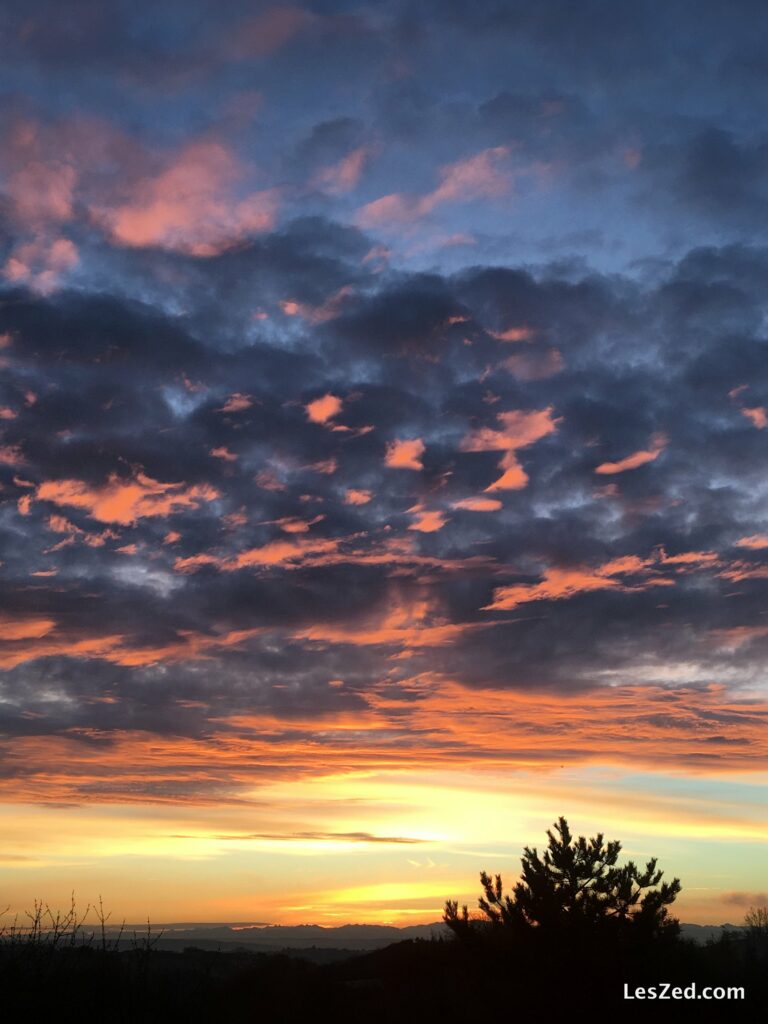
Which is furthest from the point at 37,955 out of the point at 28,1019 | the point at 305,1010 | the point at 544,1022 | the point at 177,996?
the point at 544,1022

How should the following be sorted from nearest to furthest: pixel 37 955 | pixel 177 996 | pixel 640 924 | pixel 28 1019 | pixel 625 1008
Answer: pixel 28 1019 < pixel 37 955 < pixel 177 996 < pixel 625 1008 < pixel 640 924

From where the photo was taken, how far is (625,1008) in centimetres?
2383

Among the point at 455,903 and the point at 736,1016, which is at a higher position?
the point at 455,903

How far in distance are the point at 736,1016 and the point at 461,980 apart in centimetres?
763

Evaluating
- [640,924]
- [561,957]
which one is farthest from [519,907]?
[640,924]

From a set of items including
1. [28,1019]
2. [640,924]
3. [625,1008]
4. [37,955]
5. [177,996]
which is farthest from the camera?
[640,924]

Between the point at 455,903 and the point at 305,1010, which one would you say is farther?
the point at 455,903

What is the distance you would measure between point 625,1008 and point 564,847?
4.32 meters

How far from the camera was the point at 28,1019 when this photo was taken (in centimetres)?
1462

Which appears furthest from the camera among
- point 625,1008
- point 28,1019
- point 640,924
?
point 640,924

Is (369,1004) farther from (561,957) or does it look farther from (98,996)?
(98,996)

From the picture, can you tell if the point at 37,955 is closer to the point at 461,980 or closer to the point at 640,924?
the point at 461,980

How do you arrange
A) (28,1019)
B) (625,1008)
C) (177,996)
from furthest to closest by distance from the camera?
(625,1008) < (177,996) < (28,1019)

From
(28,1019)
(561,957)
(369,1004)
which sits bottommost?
(369,1004)
